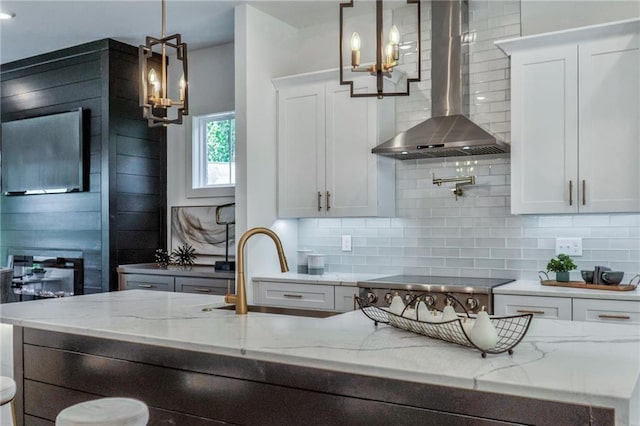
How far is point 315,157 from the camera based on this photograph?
14.9ft

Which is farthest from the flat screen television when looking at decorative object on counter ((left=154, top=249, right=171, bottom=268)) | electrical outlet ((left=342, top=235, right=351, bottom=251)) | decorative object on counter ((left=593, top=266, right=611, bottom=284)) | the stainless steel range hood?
decorative object on counter ((left=593, top=266, right=611, bottom=284))

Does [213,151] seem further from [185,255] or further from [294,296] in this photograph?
[294,296]

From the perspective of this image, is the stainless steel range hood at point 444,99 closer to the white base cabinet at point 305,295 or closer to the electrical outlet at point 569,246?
the electrical outlet at point 569,246

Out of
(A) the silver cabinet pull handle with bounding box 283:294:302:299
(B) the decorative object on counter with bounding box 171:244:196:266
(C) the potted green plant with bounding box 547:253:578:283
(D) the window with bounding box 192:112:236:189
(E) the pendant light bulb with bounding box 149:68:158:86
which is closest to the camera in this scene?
(E) the pendant light bulb with bounding box 149:68:158:86

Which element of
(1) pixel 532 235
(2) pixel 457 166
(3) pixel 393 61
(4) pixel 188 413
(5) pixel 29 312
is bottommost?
(4) pixel 188 413

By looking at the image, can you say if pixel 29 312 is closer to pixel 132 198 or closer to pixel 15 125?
pixel 132 198

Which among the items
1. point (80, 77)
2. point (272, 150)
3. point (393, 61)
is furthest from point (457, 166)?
point (80, 77)

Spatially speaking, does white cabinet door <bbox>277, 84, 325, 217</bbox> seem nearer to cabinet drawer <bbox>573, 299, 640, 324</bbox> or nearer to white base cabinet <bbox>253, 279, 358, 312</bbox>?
white base cabinet <bbox>253, 279, 358, 312</bbox>

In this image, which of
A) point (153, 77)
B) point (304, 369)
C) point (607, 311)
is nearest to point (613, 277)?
point (607, 311)

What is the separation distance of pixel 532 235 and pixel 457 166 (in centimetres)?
72

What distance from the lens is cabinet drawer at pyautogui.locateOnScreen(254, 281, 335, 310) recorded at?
13.5 feet

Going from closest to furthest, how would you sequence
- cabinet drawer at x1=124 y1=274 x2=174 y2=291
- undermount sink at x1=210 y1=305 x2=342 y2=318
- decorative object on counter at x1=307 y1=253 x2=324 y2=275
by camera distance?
undermount sink at x1=210 y1=305 x2=342 y2=318 → decorative object on counter at x1=307 y1=253 x2=324 y2=275 → cabinet drawer at x1=124 y1=274 x2=174 y2=291

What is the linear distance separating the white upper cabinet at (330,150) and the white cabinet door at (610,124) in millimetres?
1392

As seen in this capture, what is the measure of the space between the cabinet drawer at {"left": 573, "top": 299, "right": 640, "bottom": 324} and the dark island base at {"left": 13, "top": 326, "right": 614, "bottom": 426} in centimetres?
202
